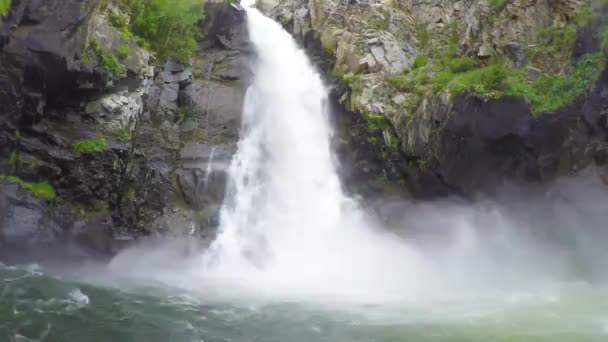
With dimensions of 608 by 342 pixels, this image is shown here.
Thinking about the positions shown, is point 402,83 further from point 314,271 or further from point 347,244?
point 314,271

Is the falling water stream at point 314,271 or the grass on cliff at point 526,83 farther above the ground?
the grass on cliff at point 526,83

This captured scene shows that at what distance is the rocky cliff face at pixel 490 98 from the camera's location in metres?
20.1

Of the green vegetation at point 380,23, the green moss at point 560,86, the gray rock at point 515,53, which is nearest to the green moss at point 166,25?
the green vegetation at point 380,23

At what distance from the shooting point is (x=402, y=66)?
29641 mm

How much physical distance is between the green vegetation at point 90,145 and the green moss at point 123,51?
3886mm

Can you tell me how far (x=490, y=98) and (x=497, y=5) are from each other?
6302 millimetres

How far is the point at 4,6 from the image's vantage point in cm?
1705

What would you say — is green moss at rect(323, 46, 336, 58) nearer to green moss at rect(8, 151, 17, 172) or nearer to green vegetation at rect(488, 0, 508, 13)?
green vegetation at rect(488, 0, 508, 13)

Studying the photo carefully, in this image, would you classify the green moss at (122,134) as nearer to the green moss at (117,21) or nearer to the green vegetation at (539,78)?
the green moss at (117,21)

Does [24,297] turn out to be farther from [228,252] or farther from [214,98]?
[214,98]

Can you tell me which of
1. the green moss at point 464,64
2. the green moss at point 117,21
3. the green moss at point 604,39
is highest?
the green moss at point 464,64

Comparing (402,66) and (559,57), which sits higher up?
(402,66)

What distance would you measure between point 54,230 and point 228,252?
648 centimetres

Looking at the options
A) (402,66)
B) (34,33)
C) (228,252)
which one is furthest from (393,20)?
(34,33)
